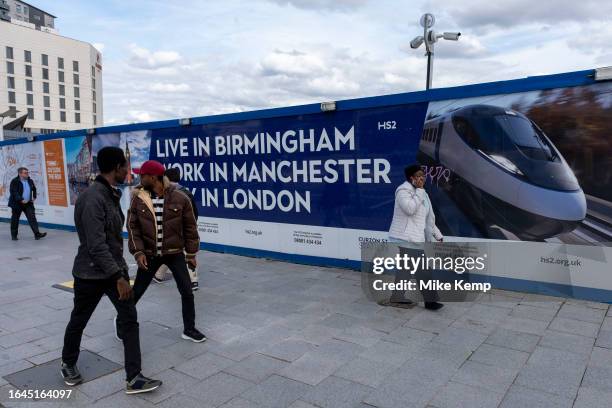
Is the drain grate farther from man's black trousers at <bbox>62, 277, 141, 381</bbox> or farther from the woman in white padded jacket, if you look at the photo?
the woman in white padded jacket

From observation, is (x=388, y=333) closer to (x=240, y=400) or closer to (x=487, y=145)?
(x=240, y=400)

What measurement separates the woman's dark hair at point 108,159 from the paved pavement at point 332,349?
5.37ft

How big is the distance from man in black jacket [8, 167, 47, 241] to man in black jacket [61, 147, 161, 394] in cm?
847

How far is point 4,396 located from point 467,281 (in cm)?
495

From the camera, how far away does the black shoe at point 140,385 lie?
130 inches

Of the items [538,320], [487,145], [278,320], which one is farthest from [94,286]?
[487,145]

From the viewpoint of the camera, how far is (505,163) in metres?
5.56

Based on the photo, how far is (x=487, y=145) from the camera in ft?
18.6

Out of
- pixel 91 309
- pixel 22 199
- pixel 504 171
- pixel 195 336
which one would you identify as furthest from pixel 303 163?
pixel 22 199

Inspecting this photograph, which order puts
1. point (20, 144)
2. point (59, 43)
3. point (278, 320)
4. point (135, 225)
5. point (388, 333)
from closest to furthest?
point (135, 225), point (388, 333), point (278, 320), point (20, 144), point (59, 43)

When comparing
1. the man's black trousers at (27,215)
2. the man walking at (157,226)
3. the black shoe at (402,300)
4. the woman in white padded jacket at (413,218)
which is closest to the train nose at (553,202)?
the woman in white padded jacket at (413,218)

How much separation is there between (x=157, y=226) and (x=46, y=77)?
90.6 meters

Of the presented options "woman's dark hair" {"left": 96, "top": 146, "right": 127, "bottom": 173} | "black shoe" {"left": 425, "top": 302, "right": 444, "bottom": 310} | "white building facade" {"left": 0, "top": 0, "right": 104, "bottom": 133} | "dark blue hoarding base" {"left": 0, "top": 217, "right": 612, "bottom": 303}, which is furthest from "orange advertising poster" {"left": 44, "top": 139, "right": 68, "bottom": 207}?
"white building facade" {"left": 0, "top": 0, "right": 104, "bottom": 133}

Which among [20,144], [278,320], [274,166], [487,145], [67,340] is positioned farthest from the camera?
[20,144]
